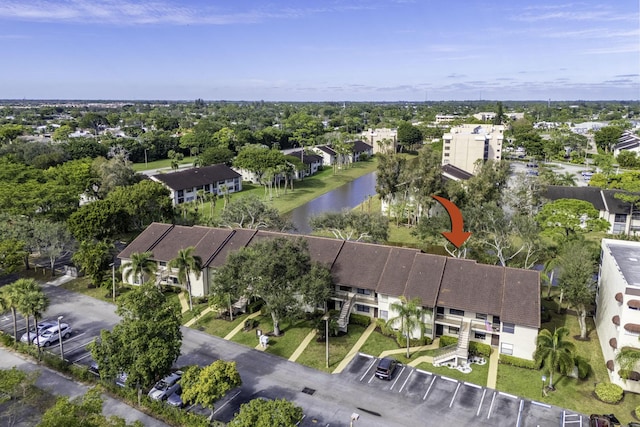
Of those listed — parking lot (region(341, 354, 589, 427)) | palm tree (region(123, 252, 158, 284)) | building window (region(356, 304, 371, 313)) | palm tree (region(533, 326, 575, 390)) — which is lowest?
parking lot (region(341, 354, 589, 427))

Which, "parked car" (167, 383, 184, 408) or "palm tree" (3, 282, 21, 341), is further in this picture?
"palm tree" (3, 282, 21, 341)

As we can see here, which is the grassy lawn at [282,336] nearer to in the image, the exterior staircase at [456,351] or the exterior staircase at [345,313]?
the exterior staircase at [345,313]

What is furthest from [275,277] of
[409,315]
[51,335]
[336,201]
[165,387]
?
[336,201]

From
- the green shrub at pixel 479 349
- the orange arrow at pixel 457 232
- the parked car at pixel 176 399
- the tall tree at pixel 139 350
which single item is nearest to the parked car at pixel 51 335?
the tall tree at pixel 139 350

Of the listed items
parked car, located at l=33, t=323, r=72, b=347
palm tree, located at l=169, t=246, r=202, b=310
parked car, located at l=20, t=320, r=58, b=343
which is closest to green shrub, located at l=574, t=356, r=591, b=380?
palm tree, located at l=169, t=246, r=202, b=310

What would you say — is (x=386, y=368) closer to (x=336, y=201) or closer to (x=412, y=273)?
(x=412, y=273)

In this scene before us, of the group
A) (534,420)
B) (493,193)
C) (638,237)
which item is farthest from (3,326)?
(638,237)

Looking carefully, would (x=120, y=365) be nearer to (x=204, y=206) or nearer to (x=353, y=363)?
(x=353, y=363)

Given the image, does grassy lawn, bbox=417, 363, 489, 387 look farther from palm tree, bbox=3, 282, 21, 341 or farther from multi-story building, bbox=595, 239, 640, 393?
palm tree, bbox=3, 282, 21, 341
